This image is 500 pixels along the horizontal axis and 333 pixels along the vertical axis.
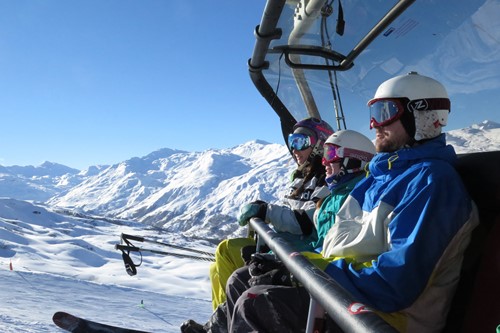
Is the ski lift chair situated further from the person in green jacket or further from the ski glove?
the person in green jacket

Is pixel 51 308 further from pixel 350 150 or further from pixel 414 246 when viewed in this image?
pixel 414 246

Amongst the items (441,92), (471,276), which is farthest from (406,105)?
(471,276)

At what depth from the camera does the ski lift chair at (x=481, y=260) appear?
5.30 feet

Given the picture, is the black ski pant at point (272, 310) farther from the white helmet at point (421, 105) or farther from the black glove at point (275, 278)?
the white helmet at point (421, 105)

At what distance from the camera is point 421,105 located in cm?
212

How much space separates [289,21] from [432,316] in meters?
3.32

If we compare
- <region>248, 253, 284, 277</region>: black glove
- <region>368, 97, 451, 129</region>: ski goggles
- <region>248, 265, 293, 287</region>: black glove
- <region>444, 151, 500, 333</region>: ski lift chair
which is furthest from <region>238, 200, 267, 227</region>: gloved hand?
<region>444, 151, 500, 333</region>: ski lift chair

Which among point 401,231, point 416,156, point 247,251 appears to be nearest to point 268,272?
point 401,231

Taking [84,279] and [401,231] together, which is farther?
[84,279]

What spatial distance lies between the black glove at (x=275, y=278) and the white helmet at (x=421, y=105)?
0.96 metres

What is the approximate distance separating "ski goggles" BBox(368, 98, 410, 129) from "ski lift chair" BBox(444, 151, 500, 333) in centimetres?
40

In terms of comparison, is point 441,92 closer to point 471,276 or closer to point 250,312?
point 471,276

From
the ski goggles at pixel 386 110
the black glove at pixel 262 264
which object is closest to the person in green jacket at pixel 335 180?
the black glove at pixel 262 264

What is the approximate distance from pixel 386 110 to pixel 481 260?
0.87m
